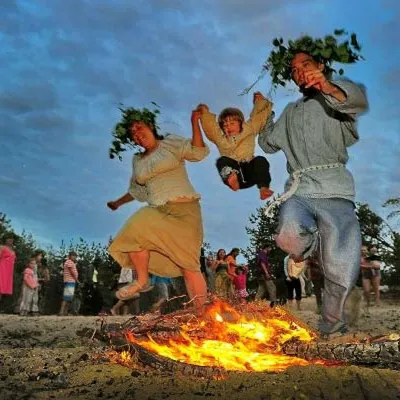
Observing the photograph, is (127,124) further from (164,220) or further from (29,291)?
(29,291)

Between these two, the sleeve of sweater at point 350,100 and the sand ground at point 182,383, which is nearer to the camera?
the sand ground at point 182,383

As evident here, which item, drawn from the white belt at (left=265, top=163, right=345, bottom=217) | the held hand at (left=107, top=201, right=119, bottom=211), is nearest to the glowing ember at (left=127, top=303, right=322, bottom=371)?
the white belt at (left=265, top=163, right=345, bottom=217)

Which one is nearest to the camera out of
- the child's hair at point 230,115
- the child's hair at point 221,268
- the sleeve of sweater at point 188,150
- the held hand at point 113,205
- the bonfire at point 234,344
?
the bonfire at point 234,344

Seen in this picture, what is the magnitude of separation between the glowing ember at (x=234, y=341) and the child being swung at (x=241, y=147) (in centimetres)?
102

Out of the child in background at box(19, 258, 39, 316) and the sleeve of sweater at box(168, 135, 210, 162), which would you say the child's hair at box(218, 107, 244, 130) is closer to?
the sleeve of sweater at box(168, 135, 210, 162)

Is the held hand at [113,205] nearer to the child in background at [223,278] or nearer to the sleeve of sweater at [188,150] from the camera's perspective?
the sleeve of sweater at [188,150]

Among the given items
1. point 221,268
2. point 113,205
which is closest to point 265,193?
point 113,205

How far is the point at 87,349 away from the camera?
5.25 meters

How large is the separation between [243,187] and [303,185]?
Result: 0.53 metres

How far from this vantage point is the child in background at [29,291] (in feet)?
48.4

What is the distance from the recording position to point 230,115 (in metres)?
5.02

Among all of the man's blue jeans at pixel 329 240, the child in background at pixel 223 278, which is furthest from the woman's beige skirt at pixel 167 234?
the child in background at pixel 223 278

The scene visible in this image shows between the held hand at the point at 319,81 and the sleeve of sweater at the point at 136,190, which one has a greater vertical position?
the held hand at the point at 319,81

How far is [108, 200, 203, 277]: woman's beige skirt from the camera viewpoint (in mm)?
5395
